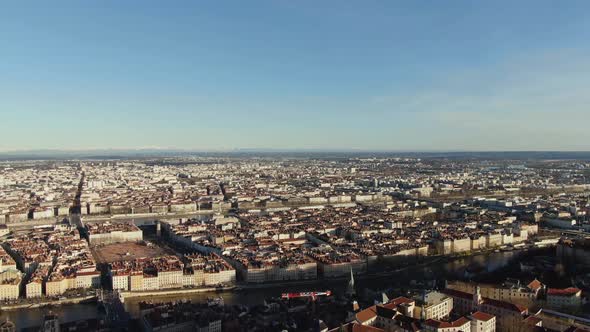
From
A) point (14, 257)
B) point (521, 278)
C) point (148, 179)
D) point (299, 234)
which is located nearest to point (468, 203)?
point (299, 234)

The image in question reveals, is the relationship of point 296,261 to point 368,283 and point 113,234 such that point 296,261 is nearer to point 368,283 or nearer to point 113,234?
point 368,283

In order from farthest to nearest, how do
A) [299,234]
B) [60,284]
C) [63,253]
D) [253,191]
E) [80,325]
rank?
[253,191]
[299,234]
[63,253]
[60,284]
[80,325]

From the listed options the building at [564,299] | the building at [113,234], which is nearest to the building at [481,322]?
the building at [564,299]

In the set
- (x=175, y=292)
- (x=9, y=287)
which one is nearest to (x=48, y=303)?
(x=9, y=287)

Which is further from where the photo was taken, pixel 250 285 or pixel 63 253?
pixel 63 253

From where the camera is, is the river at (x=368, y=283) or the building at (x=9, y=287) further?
the building at (x=9, y=287)

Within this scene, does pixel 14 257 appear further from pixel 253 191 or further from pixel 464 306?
pixel 253 191

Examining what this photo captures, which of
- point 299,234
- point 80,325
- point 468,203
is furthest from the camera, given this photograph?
point 468,203

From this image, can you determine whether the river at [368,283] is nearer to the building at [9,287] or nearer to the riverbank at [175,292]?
the riverbank at [175,292]
